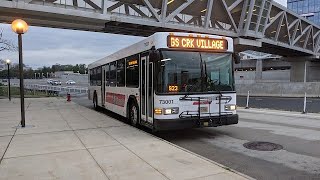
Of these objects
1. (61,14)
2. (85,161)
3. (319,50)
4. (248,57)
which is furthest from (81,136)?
(248,57)

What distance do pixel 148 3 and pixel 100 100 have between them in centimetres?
1555

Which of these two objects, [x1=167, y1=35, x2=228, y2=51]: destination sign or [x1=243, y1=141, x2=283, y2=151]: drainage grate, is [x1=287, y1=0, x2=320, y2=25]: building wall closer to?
[x1=167, y1=35, x2=228, y2=51]: destination sign

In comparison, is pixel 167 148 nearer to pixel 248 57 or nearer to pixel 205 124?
pixel 205 124

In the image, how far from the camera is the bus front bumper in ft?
31.5

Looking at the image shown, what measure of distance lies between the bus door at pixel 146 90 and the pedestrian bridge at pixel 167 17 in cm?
1858

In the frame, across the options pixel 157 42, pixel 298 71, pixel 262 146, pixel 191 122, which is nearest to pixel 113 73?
pixel 157 42

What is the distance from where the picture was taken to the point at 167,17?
1374 inches

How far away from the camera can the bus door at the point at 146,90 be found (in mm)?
10227

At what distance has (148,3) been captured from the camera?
1254 inches

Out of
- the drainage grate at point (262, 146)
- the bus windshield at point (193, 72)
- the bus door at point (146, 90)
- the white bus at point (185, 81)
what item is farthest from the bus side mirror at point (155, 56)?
the drainage grate at point (262, 146)

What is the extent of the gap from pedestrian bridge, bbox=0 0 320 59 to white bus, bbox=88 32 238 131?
19.2 meters

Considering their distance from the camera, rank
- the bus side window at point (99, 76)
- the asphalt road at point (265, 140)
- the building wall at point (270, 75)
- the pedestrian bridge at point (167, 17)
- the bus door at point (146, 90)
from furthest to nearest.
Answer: the building wall at point (270, 75), the pedestrian bridge at point (167, 17), the bus side window at point (99, 76), the bus door at point (146, 90), the asphalt road at point (265, 140)

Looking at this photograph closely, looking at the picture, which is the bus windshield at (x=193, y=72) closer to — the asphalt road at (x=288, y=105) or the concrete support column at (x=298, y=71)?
the asphalt road at (x=288, y=105)

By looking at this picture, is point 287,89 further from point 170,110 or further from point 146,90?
point 170,110
